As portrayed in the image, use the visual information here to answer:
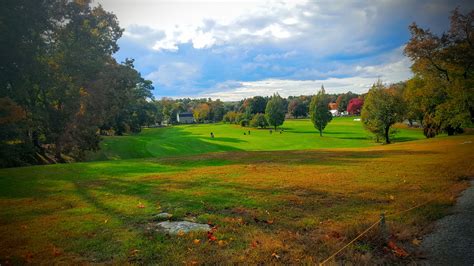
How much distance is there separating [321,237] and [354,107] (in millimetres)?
151093

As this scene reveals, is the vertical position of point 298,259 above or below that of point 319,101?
below

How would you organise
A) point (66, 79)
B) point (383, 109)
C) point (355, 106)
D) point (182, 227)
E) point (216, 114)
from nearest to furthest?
point (182, 227)
point (66, 79)
point (383, 109)
point (355, 106)
point (216, 114)

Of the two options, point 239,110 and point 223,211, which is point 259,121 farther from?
point 223,211

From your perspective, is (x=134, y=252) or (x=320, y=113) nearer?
(x=134, y=252)

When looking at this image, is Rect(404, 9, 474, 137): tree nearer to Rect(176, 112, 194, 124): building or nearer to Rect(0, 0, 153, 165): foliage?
Rect(0, 0, 153, 165): foliage

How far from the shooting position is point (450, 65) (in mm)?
34625

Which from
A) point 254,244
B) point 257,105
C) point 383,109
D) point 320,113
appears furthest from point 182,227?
point 257,105

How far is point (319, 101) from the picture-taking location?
6712cm

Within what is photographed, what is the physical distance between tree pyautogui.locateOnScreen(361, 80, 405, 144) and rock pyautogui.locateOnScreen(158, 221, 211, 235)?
1969 inches

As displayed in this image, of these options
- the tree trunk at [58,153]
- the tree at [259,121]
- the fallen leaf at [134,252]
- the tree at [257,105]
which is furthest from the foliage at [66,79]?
the tree at [257,105]

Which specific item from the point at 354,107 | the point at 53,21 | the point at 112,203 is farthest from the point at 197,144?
the point at 354,107

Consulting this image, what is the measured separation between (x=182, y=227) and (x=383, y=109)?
5064 centimetres

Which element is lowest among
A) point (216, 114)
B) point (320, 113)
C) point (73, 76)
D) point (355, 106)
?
point (320, 113)

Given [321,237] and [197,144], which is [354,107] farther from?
[321,237]
